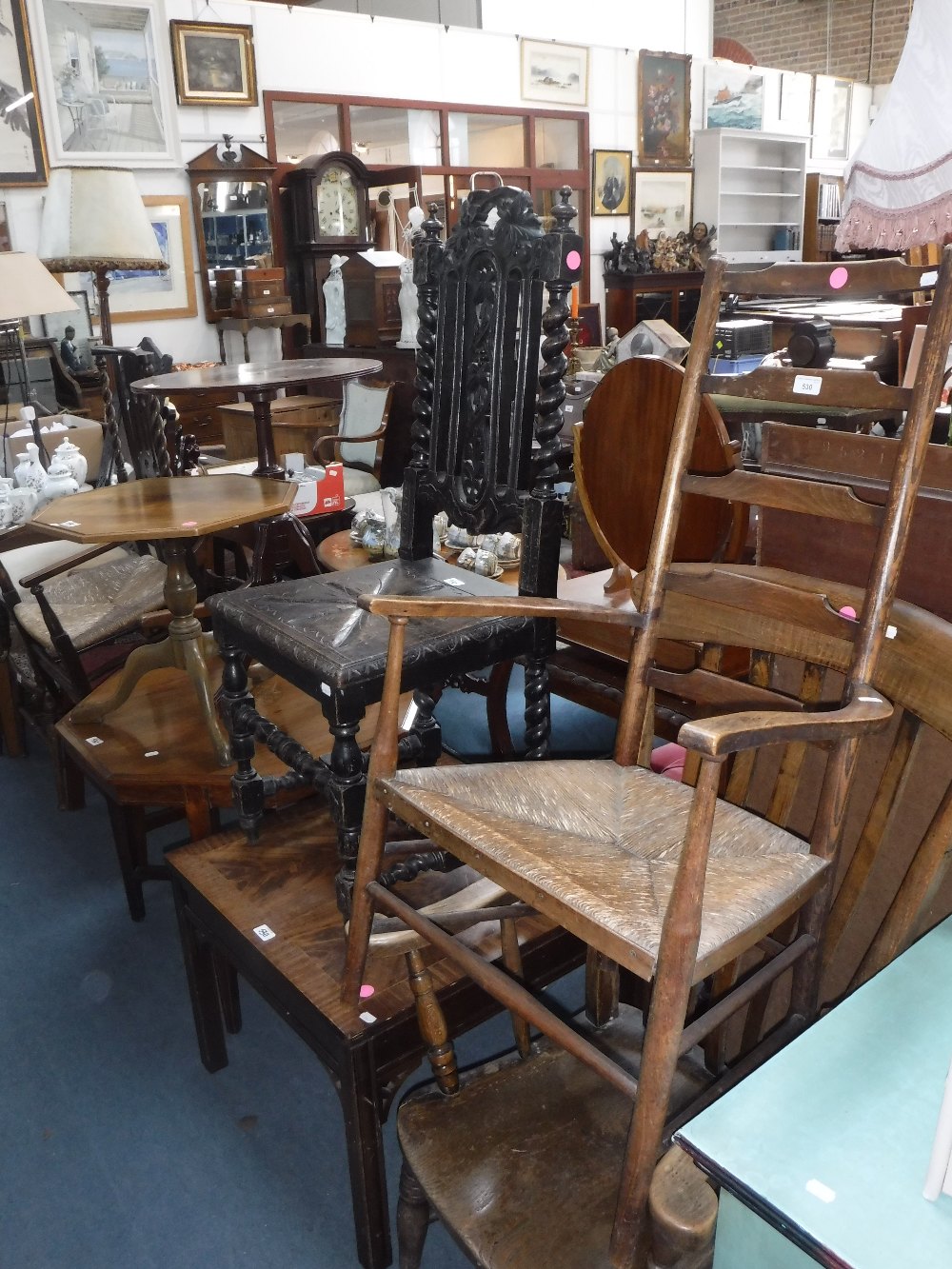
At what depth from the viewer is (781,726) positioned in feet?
3.32

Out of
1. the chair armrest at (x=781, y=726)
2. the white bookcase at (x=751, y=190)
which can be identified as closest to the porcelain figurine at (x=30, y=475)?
the chair armrest at (x=781, y=726)

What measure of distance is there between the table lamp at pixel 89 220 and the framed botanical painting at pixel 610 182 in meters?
5.34

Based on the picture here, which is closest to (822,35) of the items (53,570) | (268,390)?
(268,390)

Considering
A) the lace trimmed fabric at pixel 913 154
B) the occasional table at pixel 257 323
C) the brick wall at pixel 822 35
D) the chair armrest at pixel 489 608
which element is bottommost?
the chair armrest at pixel 489 608

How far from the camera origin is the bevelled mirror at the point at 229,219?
6172 millimetres

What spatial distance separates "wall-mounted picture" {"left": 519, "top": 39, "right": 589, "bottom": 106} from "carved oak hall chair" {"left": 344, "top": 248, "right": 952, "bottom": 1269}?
7.30m

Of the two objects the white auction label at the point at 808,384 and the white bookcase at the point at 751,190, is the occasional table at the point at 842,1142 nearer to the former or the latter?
the white auction label at the point at 808,384

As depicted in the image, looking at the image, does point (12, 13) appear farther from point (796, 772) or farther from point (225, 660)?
point (796, 772)

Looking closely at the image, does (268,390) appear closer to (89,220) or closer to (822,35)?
(89,220)

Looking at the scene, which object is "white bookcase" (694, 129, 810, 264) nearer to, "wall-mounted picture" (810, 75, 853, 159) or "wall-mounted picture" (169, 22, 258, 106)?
"wall-mounted picture" (810, 75, 853, 159)

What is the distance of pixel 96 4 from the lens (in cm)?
565

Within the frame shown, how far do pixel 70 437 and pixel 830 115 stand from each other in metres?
8.88

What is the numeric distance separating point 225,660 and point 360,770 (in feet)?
1.52

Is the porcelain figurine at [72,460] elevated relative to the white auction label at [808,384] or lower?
lower
